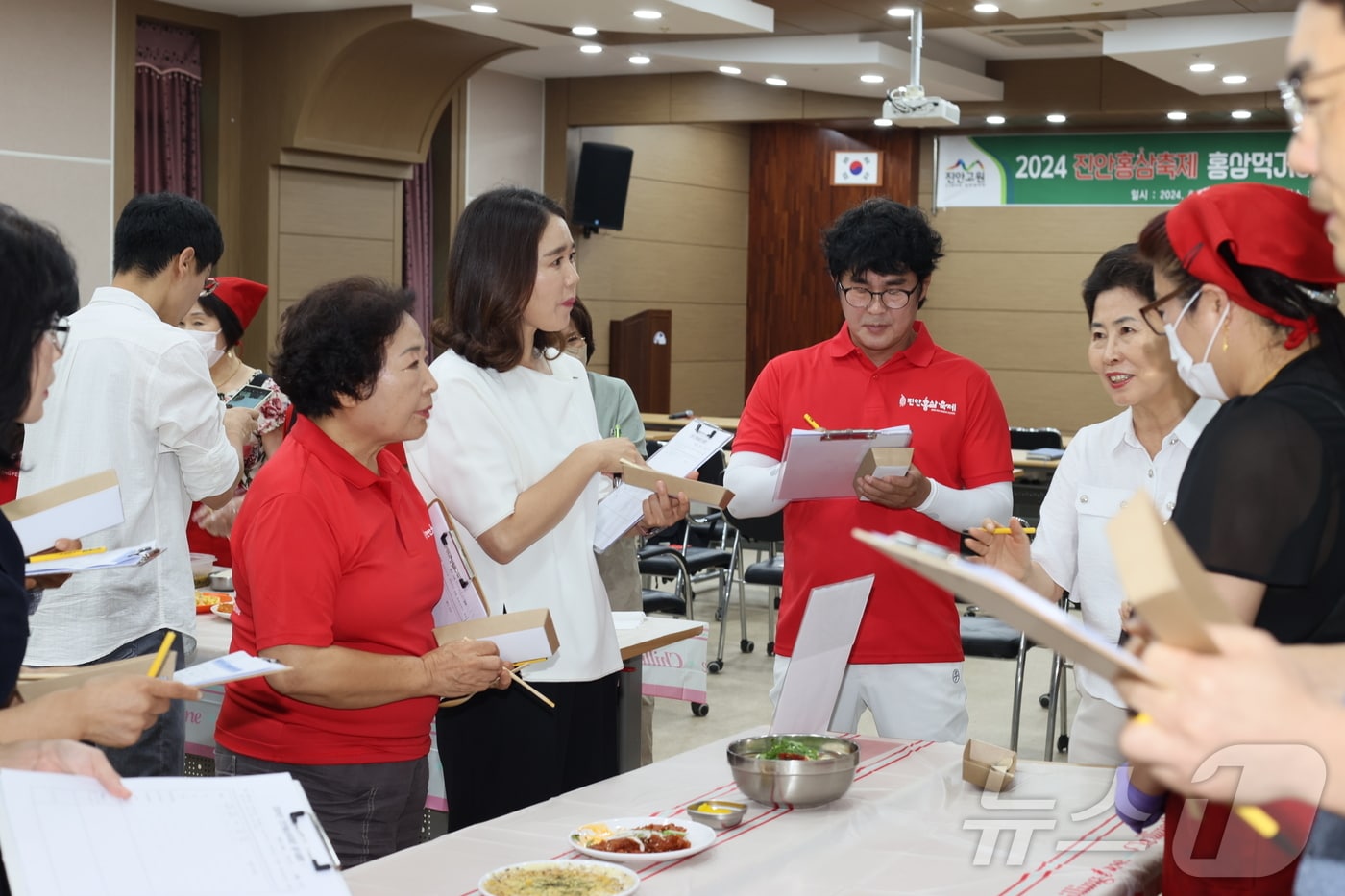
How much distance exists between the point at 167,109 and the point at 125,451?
596 cm

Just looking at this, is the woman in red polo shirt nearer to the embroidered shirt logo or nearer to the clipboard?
the embroidered shirt logo

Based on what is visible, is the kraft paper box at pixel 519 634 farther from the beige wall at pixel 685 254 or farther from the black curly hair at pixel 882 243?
the beige wall at pixel 685 254

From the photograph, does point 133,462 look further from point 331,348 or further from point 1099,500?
point 1099,500

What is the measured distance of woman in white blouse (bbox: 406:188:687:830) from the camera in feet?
8.32

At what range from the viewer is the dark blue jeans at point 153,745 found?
9.45 feet

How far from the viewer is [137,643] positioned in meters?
3.03

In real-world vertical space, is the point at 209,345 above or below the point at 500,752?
above

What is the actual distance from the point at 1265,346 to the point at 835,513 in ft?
4.85

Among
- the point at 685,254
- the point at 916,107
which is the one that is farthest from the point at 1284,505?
the point at 685,254

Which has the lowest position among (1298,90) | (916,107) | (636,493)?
(636,493)

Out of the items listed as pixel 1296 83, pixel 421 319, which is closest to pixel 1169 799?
pixel 1296 83

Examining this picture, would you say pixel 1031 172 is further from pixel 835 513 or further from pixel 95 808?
pixel 95 808

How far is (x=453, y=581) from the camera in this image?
2.39m

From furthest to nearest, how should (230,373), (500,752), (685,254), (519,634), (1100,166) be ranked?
(685,254), (1100,166), (230,373), (500,752), (519,634)
